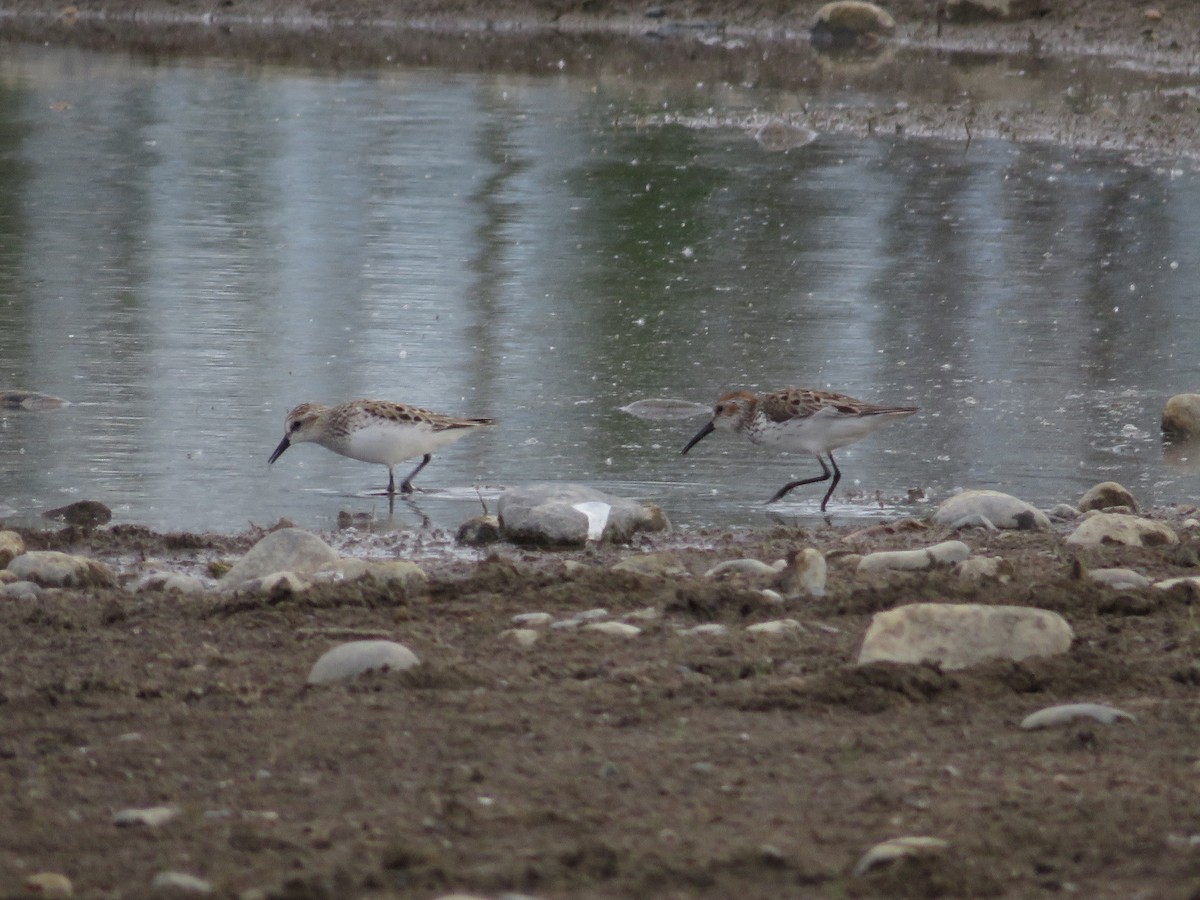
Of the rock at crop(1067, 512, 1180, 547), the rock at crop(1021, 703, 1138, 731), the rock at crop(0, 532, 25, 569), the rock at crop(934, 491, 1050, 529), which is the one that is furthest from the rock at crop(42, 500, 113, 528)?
the rock at crop(1021, 703, 1138, 731)

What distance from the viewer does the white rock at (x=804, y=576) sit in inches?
254

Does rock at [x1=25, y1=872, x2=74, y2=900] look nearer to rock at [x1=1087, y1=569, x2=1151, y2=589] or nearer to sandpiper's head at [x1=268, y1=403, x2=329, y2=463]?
rock at [x1=1087, y1=569, x2=1151, y2=589]

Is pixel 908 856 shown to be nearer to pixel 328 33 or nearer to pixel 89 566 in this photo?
pixel 89 566

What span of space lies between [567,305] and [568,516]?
5.66m

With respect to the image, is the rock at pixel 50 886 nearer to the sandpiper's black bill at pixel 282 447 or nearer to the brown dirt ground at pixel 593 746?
the brown dirt ground at pixel 593 746

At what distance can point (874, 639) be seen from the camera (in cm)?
539

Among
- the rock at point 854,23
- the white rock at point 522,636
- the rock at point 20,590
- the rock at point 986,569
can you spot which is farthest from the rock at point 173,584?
the rock at point 854,23

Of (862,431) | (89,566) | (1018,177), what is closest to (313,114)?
(1018,177)

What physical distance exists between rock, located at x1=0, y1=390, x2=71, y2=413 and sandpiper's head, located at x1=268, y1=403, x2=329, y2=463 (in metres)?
1.76

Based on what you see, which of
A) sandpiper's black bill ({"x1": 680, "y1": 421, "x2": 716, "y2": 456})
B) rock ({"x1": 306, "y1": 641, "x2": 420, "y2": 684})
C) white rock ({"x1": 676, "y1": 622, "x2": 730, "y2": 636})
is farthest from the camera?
sandpiper's black bill ({"x1": 680, "y1": 421, "x2": 716, "y2": 456})

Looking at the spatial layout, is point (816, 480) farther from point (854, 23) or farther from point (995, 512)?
point (854, 23)

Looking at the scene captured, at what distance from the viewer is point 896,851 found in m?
3.85

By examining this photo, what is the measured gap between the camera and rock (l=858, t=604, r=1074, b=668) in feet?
17.6

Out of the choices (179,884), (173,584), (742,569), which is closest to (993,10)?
(742,569)
